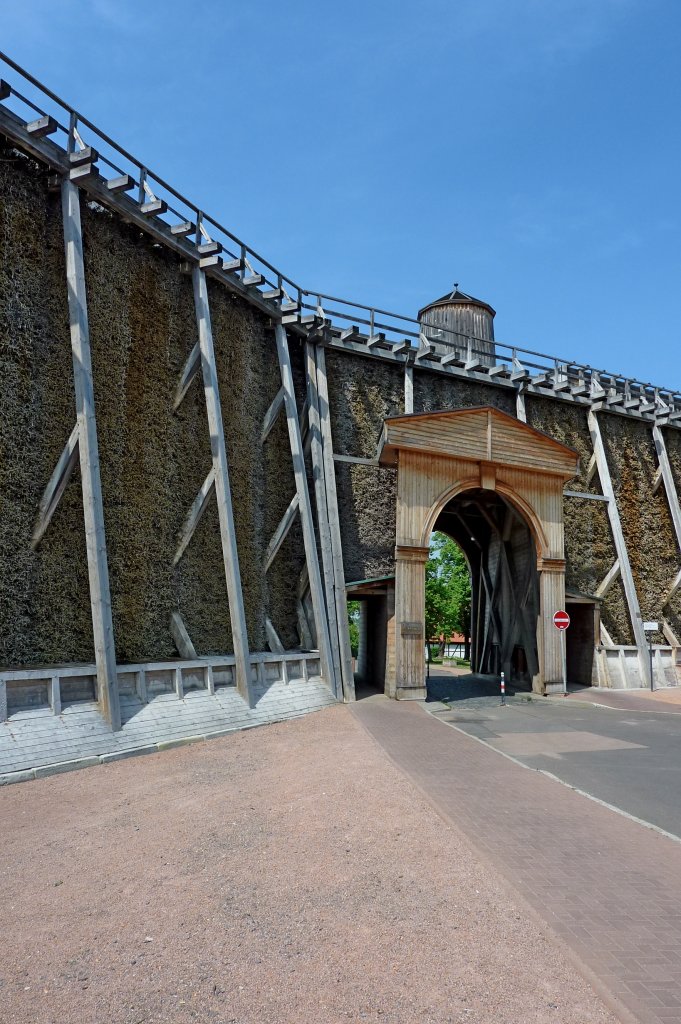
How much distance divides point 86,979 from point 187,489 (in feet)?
37.0

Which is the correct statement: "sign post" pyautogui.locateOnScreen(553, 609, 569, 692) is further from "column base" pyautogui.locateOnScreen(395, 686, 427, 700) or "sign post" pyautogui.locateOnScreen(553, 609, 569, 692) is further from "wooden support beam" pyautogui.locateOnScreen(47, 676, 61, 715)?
"wooden support beam" pyautogui.locateOnScreen(47, 676, 61, 715)

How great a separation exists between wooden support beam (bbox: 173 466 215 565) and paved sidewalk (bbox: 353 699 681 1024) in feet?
21.3

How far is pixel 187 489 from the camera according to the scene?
14.7m

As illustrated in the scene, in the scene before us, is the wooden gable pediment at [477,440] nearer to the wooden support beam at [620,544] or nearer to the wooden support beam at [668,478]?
the wooden support beam at [620,544]

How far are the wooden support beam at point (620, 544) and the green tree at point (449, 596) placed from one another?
21.1 m

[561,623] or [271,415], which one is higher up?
[271,415]

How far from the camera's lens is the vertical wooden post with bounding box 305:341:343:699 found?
17312 millimetres

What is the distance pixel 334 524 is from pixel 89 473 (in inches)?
313

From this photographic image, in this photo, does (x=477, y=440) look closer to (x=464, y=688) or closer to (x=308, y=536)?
(x=308, y=536)

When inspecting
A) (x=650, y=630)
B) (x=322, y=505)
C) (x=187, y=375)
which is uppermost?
(x=187, y=375)

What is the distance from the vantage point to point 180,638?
13805 mm

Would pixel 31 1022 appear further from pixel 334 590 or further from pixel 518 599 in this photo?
pixel 518 599

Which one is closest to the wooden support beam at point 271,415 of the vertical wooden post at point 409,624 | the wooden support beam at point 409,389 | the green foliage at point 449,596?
the vertical wooden post at point 409,624

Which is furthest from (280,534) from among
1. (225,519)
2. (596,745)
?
(596,745)
